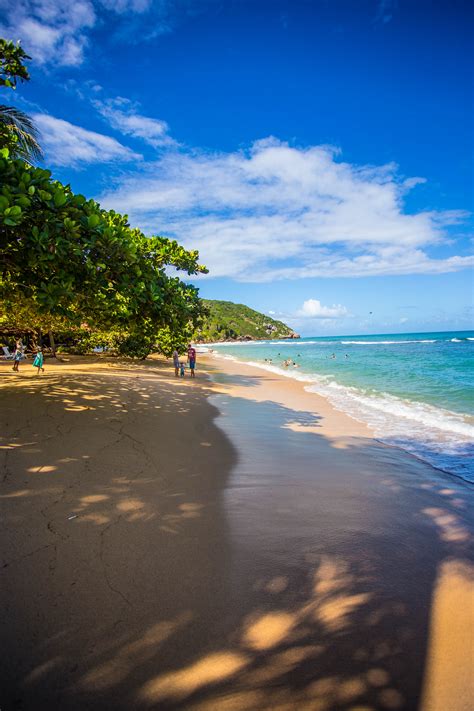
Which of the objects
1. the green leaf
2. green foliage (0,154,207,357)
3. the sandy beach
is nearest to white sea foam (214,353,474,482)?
the sandy beach

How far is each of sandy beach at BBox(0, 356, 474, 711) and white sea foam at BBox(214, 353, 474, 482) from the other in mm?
907

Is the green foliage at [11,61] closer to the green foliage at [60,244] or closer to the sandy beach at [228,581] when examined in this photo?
the green foliage at [60,244]

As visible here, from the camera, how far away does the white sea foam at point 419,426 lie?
22.6 ft

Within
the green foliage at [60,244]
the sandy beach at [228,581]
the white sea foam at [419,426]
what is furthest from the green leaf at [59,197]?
the white sea foam at [419,426]

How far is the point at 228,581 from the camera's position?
289 cm

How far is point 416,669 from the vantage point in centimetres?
215

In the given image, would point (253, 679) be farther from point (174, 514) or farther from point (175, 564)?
point (174, 514)

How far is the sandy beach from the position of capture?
2.00m

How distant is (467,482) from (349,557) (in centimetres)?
355

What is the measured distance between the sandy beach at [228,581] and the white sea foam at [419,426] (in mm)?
907

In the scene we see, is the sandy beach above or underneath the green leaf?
underneath

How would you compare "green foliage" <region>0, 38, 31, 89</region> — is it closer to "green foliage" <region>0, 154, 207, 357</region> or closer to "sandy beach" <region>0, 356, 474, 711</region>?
"green foliage" <region>0, 154, 207, 357</region>

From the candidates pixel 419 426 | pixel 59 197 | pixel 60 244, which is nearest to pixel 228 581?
pixel 60 244

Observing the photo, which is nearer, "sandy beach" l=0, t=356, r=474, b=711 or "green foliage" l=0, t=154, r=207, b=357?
"sandy beach" l=0, t=356, r=474, b=711
